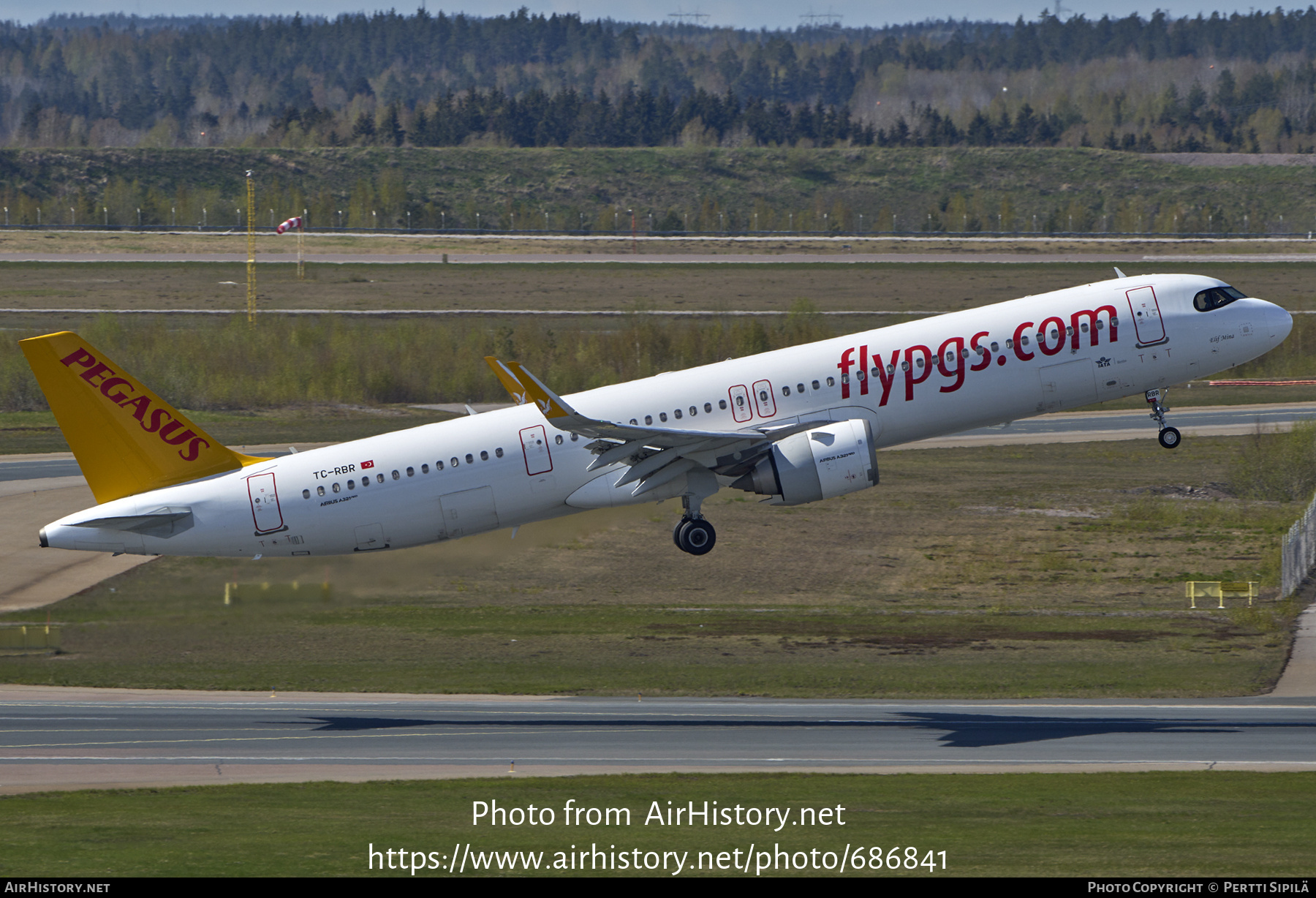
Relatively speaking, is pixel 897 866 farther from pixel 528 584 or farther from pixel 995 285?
pixel 995 285

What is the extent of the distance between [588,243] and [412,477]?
13765 cm

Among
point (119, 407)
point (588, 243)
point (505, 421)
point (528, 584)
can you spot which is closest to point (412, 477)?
point (505, 421)

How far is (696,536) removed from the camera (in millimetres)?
48469

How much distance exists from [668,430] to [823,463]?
467 centimetres

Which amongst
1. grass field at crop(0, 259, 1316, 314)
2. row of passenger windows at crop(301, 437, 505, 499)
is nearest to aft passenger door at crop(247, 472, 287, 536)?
row of passenger windows at crop(301, 437, 505, 499)

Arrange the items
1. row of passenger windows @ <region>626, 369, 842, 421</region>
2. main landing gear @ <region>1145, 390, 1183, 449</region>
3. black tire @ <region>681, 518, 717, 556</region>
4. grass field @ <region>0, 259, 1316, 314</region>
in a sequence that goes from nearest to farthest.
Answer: row of passenger windows @ <region>626, 369, 842, 421</region> < main landing gear @ <region>1145, 390, 1183, 449</region> < black tire @ <region>681, 518, 717, 556</region> < grass field @ <region>0, 259, 1316, 314</region>

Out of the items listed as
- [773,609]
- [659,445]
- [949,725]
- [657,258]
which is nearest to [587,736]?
[949,725]

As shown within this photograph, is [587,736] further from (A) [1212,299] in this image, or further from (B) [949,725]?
(A) [1212,299]

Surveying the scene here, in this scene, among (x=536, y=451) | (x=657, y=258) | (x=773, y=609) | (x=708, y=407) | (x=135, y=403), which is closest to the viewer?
(x=708, y=407)

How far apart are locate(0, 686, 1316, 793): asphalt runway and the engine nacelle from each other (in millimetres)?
10078

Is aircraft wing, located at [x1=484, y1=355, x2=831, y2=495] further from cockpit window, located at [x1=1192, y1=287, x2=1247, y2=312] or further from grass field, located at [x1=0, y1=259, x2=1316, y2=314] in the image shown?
grass field, located at [x1=0, y1=259, x2=1316, y2=314]

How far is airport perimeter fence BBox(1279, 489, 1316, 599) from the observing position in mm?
75125

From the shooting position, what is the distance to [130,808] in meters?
45.0

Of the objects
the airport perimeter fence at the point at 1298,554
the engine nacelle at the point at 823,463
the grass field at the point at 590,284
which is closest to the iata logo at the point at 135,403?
the engine nacelle at the point at 823,463
